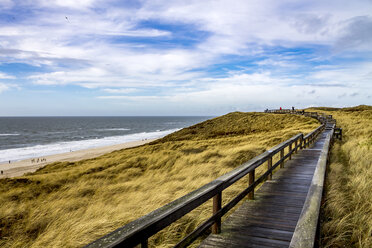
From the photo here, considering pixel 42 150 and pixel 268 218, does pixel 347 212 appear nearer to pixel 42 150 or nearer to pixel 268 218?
pixel 268 218

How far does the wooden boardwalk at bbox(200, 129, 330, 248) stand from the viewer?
13.0 feet

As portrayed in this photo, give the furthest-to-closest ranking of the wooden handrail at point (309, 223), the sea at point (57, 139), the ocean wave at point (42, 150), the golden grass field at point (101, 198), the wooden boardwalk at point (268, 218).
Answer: the sea at point (57, 139), the ocean wave at point (42, 150), the golden grass field at point (101, 198), the wooden boardwalk at point (268, 218), the wooden handrail at point (309, 223)

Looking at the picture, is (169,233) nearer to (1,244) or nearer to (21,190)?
(1,244)

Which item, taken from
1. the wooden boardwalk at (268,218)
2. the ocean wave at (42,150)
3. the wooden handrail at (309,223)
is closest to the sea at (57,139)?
the ocean wave at (42,150)

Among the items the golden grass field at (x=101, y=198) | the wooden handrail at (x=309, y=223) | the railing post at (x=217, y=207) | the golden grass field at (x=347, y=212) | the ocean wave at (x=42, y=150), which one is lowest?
the ocean wave at (x=42, y=150)

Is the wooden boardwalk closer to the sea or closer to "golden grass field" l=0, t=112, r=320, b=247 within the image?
"golden grass field" l=0, t=112, r=320, b=247

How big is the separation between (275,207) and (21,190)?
11276 millimetres

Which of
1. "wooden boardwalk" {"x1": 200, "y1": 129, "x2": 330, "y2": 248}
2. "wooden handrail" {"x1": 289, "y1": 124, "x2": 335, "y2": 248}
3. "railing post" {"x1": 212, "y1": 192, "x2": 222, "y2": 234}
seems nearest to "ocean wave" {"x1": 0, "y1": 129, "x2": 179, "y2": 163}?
"wooden boardwalk" {"x1": 200, "y1": 129, "x2": 330, "y2": 248}

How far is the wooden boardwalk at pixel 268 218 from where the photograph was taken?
395cm

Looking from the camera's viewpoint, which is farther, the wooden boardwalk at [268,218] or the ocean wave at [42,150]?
the ocean wave at [42,150]

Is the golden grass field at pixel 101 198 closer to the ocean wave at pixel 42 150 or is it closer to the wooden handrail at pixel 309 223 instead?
the wooden handrail at pixel 309 223

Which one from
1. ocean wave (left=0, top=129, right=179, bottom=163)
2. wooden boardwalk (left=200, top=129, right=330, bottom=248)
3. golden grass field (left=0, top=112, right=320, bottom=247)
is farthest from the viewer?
ocean wave (left=0, top=129, right=179, bottom=163)

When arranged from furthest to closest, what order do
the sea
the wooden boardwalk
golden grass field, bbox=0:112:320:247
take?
the sea → golden grass field, bbox=0:112:320:247 → the wooden boardwalk

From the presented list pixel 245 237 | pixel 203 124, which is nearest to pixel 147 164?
pixel 245 237
